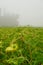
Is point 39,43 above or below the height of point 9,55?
above

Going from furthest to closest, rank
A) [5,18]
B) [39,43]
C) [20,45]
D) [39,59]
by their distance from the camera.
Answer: [5,18] → [20,45] → [39,43] → [39,59]

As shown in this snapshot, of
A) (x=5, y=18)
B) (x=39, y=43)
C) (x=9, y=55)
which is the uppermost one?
(x=39, y=43)

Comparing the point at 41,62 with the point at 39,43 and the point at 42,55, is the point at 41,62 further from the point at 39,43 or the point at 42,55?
the point at 39,43

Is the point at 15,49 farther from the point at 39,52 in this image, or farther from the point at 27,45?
the point at 39,52

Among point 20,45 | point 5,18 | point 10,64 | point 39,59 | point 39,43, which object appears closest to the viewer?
point 39,59

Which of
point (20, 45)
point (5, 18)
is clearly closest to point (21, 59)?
point (20, 45)

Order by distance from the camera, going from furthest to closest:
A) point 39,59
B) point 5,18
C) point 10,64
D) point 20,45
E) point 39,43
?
point 5,18 → point 20,45 → point 39,43 → point 10,64 → point 39,59

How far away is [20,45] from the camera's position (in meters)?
1.61

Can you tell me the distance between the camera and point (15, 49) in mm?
1484

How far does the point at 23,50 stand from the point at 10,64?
0.72ft

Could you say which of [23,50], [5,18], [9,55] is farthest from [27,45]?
[5,18]

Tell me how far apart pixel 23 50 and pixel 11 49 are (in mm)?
107

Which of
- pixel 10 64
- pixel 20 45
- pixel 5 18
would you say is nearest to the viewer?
pixel 10 64

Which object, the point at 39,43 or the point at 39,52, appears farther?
the point at 39,43
